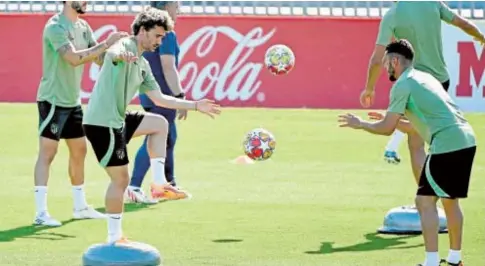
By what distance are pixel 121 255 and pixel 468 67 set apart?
14499mm

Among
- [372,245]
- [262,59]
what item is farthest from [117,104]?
[262,59]

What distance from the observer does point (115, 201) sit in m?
9.22

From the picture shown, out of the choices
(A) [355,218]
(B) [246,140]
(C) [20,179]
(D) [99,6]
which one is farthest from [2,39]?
(A) [355,218]

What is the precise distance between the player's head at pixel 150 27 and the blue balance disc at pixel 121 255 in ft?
5.09

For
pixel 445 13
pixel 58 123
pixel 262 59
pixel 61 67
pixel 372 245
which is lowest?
pixel 372 245

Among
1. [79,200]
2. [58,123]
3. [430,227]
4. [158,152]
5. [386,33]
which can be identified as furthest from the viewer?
[158,152]

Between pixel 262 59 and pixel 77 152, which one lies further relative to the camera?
pixel 262 59

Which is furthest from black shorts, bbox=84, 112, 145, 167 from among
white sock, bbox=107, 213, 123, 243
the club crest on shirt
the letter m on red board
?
the letter m on red board

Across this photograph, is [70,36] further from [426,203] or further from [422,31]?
[426,203]

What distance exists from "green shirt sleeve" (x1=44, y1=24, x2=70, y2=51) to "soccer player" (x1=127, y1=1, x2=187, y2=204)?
163cm

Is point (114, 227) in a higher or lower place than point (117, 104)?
lower

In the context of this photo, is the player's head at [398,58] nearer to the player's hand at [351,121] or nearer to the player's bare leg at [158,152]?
the player's hand at [351,121]

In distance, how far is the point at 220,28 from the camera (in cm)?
2320

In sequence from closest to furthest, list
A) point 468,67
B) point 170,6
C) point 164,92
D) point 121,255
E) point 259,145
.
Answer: point 121,255, point 259,145, point 170,6, point 164,92, point 468,67
